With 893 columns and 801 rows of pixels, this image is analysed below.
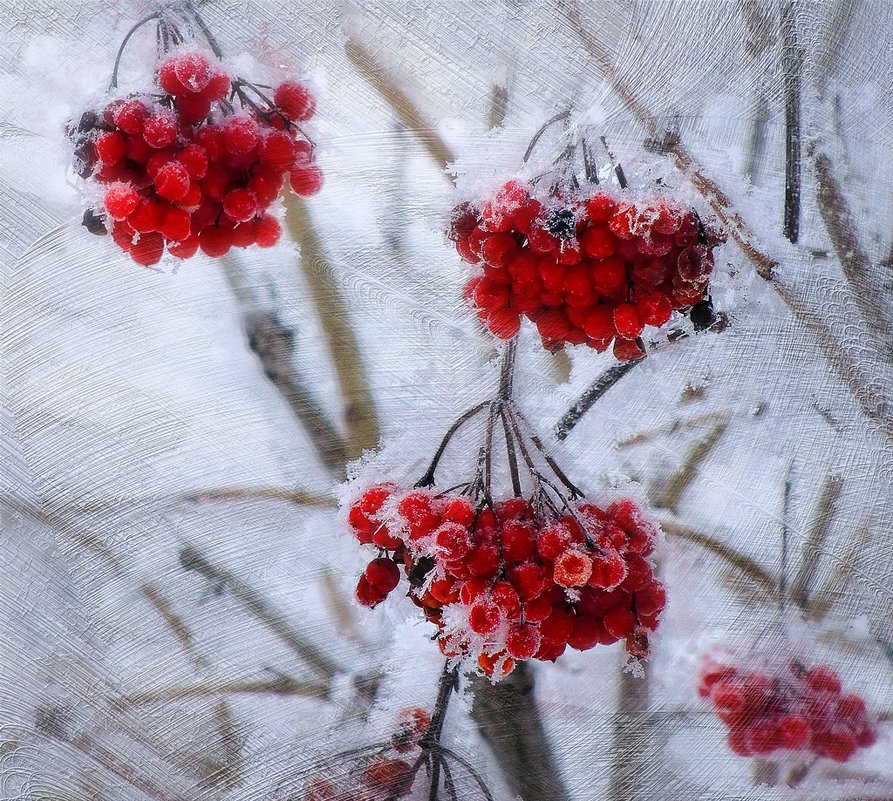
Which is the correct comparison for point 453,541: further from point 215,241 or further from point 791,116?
point 791,116

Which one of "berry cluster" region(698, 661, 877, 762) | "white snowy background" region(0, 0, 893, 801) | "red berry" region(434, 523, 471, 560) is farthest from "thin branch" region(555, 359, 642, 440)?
"berry cluster" region(698, 661, 877, 762)

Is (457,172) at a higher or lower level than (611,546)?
higher

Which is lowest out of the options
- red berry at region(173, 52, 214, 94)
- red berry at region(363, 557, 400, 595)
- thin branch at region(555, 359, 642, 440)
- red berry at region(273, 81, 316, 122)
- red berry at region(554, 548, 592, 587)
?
red berry at region(554, 548, 592, 587)

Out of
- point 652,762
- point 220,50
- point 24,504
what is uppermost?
point 220,50

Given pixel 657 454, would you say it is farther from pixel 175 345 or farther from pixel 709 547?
pixel 175 345

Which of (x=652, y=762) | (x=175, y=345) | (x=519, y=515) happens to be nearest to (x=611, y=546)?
(x=519, y=515)

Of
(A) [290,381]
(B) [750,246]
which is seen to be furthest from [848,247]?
(A) [290,381]

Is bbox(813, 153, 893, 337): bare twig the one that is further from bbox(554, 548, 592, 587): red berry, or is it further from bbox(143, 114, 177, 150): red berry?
bbox(143, 114, 177, 150): red berry
